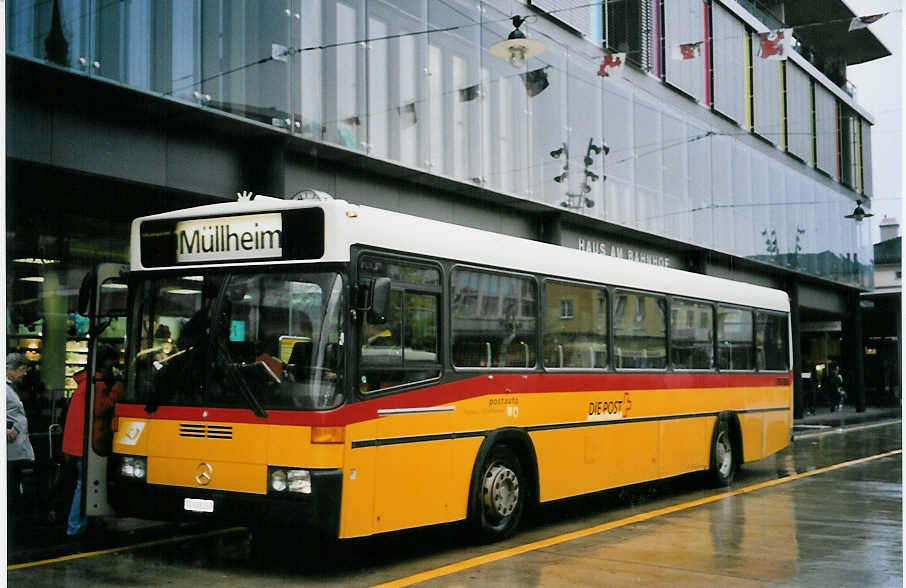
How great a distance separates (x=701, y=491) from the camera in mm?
14164

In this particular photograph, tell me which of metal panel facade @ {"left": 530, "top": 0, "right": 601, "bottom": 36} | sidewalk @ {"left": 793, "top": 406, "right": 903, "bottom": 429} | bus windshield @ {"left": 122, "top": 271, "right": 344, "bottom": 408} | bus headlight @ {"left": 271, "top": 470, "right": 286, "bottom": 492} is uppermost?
metal panel facade @ {"left": 530, "top": 0, "right": 601, "bottom": 36}

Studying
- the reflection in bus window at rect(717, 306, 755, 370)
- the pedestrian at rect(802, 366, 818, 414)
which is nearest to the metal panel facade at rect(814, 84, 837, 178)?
the pedestrian at rect(802, 366, 818, 414)

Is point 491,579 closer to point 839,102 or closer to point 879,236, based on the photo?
point 839,102

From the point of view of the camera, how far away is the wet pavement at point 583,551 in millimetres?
7961

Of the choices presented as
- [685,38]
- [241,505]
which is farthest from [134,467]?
[685,38]

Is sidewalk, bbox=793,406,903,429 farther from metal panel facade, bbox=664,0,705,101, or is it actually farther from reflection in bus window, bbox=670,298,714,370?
reflection in bus window, bbox=670,298,714,370

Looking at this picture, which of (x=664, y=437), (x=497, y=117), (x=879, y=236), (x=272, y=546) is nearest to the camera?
(x=272, y=546)

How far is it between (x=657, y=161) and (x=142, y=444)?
60.4 ft

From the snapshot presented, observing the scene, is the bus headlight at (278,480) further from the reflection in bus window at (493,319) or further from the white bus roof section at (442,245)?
the reflection in bus window at (493,319)

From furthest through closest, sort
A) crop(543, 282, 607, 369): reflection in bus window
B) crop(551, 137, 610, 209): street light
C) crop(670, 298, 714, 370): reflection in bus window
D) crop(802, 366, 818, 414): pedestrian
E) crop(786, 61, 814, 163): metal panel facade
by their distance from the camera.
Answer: crop(802, 366, 818, 414): pedestrian
crop(786, 61, 814, 163): metal panel facade
crop(551, 137, 610, 209): street light
crop(670, 298, 714, 370): reflection in bus window
crop(543, 282, 607, 369): reflection in bus window

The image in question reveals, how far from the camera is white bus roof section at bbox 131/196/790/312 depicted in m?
7.92

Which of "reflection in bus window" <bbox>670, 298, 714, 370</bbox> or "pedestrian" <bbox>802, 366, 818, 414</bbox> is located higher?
"reflection in bus window" <bbox>670, 298, 714, 370</bbox>

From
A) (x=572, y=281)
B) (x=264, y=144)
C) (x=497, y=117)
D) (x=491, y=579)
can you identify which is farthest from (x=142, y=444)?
(x=497, y=117)

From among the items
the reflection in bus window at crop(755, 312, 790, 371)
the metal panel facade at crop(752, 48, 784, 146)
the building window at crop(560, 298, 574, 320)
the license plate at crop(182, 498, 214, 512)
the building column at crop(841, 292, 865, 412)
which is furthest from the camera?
the building column at crop(841, 292, 865, 412)
